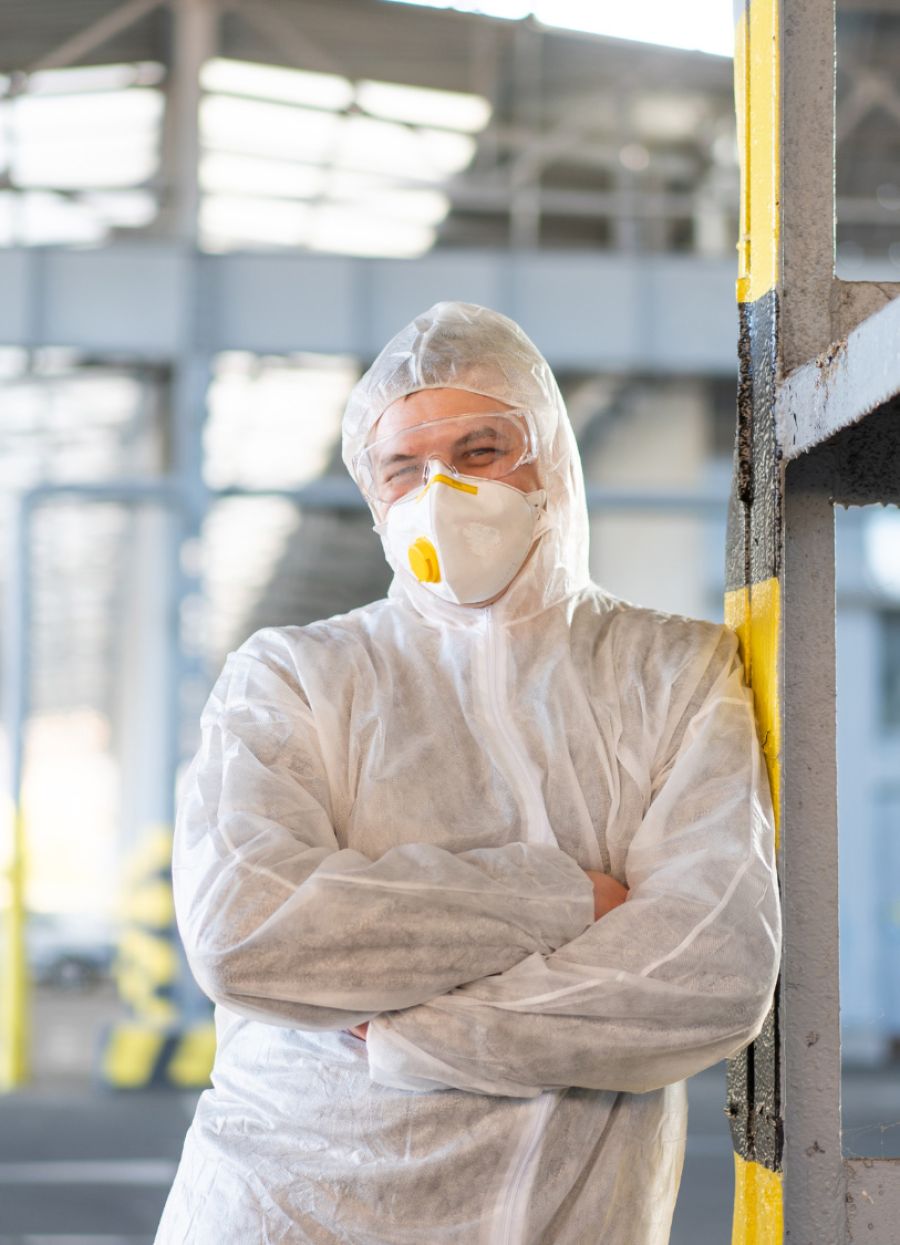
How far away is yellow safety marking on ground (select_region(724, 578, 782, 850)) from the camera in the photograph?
1529mm

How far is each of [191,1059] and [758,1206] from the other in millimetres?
6277

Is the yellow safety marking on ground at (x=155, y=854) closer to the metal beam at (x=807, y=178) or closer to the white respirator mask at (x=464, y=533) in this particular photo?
the white respirator mask at (x=464, y=533)

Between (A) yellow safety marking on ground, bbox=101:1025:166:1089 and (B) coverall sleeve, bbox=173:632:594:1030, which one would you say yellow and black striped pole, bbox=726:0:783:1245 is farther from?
(A) yellow safety marking on ground, bbox=101:1025:166:1089

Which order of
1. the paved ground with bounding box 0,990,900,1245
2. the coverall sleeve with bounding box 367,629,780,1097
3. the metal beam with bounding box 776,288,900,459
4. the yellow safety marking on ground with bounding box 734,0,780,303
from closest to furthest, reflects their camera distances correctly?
the metal beam with bounding box 776,288,900,459, the coverall sleeve with bounding box 367,629,780,1097, the yellow safety marking on ground with bounding box 734,0,780,303, the paved ground with bounding box 0,990,900,1245

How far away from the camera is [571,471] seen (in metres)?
1.76

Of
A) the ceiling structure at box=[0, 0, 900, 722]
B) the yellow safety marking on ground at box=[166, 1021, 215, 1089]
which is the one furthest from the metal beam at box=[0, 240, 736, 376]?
the yellow safety marking on ground at box=[166, 1021, 215, 1089]

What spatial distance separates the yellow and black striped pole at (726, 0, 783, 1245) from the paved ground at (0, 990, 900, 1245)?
2.73 metres

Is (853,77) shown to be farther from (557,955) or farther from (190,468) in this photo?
(557,955)

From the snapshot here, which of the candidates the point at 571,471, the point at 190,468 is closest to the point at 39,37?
the point at 190,468

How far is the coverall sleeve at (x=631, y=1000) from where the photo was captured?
135cm

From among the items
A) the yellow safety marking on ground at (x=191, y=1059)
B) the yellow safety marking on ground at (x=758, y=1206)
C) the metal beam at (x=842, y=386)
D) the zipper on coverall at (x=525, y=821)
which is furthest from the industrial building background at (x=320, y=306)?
the metal beam at (x=842, y=386)

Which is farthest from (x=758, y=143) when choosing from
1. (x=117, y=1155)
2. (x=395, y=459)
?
(x=117, y=1155)

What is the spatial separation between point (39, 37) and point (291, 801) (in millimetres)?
8358

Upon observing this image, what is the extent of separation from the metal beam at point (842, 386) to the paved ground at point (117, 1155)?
10.3 feet
